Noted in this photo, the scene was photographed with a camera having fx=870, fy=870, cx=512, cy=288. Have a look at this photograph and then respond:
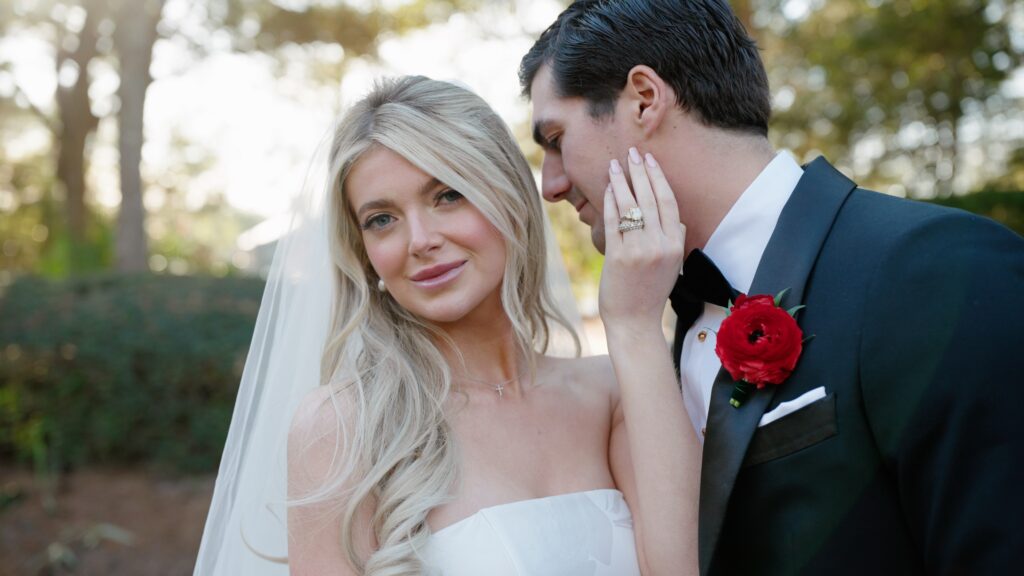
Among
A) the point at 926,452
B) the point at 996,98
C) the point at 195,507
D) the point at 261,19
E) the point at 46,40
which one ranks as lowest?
the point at 195,507

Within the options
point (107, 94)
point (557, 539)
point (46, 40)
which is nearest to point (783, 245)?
point (557, 539)

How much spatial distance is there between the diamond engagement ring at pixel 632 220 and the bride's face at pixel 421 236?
2.02 feet

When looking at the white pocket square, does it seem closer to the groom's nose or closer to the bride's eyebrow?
the groom's nose

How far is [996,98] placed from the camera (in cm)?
1662

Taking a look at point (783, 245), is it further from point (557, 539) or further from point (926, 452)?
point (557, 539)

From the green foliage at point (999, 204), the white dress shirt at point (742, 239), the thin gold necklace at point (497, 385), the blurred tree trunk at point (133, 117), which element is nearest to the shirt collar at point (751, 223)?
the white dress shirt at point (742, 239)

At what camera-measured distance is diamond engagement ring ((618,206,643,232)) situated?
235 cm

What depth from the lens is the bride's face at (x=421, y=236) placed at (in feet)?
9.01

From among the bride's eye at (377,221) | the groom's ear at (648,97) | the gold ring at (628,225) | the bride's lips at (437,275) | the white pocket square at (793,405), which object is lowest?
the white pocket square at (793,405)

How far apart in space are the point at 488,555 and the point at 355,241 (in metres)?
1.16

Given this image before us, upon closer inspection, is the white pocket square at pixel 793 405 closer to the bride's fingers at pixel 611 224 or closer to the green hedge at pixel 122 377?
the bride's fingers at pixel 611 224

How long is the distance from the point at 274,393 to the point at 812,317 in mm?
1956

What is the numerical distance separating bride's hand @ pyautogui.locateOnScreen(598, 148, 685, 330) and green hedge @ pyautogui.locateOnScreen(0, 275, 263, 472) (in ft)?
15.9

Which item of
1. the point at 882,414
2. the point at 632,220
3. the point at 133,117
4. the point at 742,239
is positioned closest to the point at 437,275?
the point at 632,220
